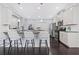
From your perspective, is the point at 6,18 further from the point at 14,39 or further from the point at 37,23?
the point at 37,23

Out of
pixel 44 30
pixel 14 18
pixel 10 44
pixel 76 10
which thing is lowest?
pixel 10 44

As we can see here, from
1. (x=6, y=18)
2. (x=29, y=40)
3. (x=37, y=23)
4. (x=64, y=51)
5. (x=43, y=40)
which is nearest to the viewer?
(x=37, y=23)

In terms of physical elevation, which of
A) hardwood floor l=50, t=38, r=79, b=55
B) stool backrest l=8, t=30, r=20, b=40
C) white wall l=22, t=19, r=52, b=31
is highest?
white wall l=22, t=19, r=52, b=31

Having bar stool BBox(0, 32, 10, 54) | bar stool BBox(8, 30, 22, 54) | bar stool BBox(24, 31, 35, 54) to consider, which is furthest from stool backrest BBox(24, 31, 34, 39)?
bar stool BBox(0, 32, 10, 54)

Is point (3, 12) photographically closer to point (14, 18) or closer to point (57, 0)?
point (14, 18)

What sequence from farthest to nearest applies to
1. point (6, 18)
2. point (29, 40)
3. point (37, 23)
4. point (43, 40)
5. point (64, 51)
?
point (43, 40) < point (29, 40) < point (6, 18) < point (64, 51) < point (37, 23)

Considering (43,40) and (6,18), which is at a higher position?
(6,18)

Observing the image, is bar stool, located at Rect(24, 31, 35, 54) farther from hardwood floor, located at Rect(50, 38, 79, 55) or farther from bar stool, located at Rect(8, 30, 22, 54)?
hardwood floor, located at Rect(50, 38, 79, 55)

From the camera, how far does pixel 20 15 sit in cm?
467

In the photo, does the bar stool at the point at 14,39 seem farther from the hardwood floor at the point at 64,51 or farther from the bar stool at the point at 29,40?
the hardwood floor at the point at 64,51

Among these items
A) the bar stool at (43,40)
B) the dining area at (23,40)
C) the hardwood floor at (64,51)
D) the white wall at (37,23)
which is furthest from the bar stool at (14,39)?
the hardwood floor at (64,51)

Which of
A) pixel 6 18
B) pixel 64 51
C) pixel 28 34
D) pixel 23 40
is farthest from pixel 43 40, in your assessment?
pixel 6 18
